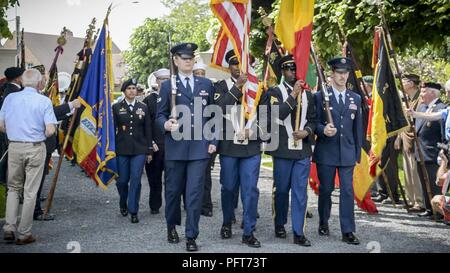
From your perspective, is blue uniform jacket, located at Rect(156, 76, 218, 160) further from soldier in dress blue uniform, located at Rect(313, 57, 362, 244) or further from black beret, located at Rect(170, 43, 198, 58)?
soldier in dress blue uniform, located at Rect(313, 57, 362, 244)

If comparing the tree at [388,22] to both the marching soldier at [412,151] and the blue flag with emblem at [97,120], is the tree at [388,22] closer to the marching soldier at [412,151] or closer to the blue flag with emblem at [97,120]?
the marching soldier at [412,151]

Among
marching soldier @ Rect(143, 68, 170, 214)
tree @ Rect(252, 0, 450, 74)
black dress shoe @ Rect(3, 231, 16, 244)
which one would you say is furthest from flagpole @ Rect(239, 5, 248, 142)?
tree @ Rect(252, 0, 450, 74)

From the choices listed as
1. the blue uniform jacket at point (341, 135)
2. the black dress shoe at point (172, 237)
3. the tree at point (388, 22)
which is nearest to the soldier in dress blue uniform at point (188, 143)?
the black dress shoe at point (172, 237)

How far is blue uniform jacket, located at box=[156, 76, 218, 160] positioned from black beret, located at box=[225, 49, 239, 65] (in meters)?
0.66

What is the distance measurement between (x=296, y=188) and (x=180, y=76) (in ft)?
6.33

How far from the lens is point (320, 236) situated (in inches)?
324

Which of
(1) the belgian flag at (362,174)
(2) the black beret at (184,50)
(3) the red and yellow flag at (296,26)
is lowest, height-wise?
(1) the belgian flag at (362,174)

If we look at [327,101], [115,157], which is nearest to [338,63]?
[327,101]

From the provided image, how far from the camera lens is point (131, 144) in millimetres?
9336

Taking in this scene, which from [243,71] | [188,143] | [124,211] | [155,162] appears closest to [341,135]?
[243,71]

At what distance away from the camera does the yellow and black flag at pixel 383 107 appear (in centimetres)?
924

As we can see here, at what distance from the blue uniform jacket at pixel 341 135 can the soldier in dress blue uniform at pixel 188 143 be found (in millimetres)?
1483

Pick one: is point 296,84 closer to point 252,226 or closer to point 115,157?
point 252,226

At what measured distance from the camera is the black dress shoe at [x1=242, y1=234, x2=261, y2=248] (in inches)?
296
